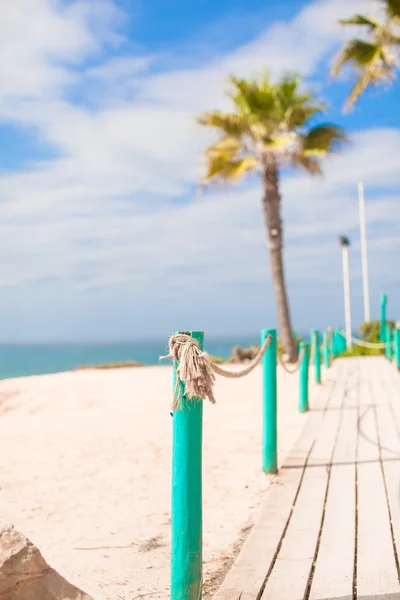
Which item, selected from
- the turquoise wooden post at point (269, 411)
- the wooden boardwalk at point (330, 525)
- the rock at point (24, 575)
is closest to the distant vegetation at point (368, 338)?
the wooden boardwalk at point (330, 525)

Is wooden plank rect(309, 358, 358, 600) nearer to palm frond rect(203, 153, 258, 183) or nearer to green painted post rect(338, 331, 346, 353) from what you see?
palm frond rect(203, 153, 258, 183)

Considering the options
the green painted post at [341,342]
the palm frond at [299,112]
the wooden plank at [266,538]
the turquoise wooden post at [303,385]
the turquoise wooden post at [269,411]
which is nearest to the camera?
the wooden plank at [266,538]

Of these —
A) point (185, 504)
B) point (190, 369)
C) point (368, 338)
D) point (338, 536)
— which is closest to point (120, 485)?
point (338, 536)

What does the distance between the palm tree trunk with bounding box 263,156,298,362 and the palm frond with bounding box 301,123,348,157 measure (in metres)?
1.15

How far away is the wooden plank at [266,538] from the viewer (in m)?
3.09

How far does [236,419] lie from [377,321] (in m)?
19.7

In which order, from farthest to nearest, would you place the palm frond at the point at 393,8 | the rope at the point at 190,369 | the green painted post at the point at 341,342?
the green painted post at the point at 341,342 → the palm frond at the point at 393,8 → the rope at the point at 190,369

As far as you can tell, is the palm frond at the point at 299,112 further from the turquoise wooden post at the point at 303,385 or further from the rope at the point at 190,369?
the rope at the point at 190,369

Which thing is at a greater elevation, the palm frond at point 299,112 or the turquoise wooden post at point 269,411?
the palm frond at point 299,112

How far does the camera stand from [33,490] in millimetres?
5543

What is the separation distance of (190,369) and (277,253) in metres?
16.2

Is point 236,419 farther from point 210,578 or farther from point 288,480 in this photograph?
point 210,578

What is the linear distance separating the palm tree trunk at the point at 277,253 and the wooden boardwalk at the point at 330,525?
35.4 ft

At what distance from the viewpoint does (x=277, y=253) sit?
18.7m
